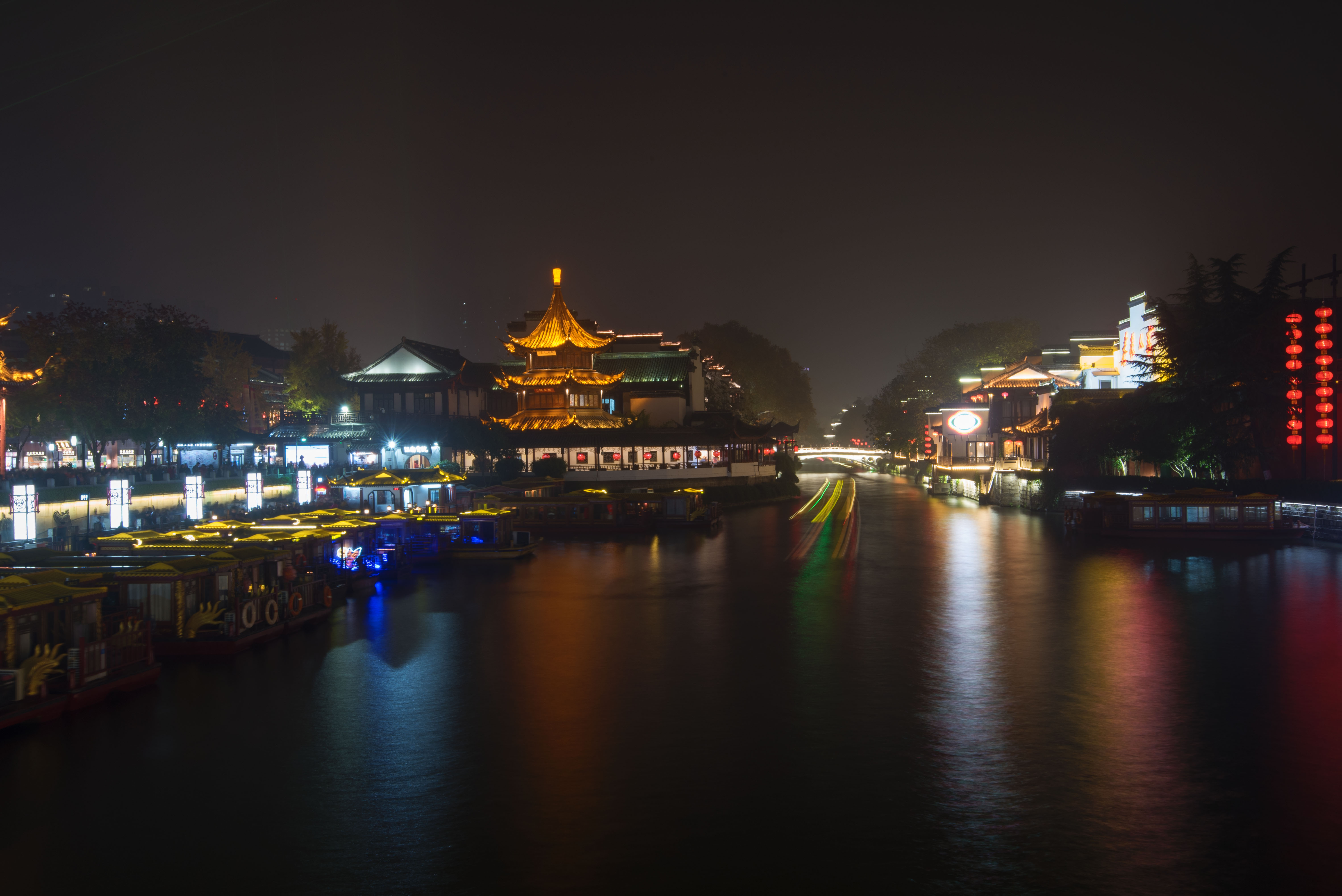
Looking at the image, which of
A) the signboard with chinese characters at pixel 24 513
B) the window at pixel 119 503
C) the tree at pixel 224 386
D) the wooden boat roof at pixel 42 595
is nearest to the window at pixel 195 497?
the window at pixel 119 503

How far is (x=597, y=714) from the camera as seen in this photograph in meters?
16.5

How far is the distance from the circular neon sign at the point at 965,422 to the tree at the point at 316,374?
2451 inches

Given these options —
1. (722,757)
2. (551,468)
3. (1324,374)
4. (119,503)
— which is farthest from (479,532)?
(1324,374)

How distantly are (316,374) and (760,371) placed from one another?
3024 inches

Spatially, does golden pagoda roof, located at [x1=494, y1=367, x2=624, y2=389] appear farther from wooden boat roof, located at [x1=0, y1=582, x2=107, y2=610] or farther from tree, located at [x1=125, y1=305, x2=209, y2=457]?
wooden boat roof, located at [x1=0, y1=582, x2=107, y2=610]

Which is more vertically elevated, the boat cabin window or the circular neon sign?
the circular neon sign

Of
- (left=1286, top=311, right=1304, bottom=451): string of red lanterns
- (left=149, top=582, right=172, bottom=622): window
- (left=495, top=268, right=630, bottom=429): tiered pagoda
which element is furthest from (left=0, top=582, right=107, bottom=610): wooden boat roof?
(left=495, top=268, right=630, bottom=429): tiered pagoda

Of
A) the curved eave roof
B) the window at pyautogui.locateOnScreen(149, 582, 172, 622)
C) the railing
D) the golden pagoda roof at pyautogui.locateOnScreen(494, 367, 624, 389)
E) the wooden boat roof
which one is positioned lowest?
the railing

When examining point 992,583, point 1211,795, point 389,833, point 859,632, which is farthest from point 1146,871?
point 992,583

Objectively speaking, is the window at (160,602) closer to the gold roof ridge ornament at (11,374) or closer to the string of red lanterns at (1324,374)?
the gold roof ridge ornament at (11,374)

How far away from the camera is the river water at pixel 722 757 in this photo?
1063 cm

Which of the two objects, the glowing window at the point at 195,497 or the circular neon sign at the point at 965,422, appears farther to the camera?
the circular neon sign at the point at 965,422

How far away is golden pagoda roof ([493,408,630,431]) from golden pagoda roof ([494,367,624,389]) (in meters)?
2.06

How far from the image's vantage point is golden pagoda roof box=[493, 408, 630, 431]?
7281 cm
